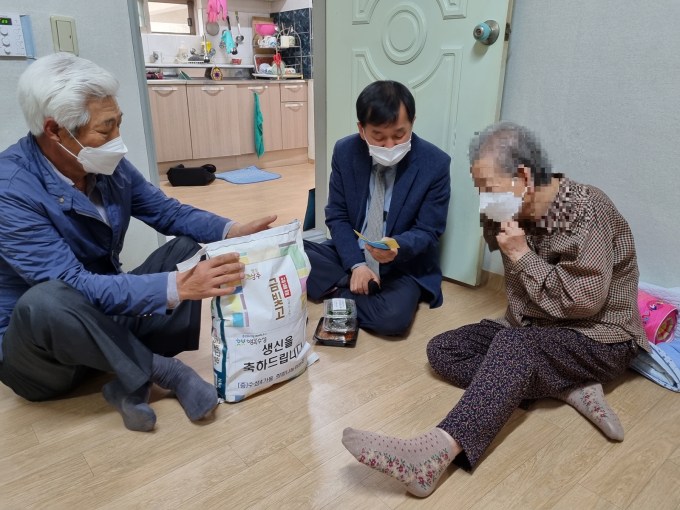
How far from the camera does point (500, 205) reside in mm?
1120

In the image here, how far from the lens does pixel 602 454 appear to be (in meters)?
1.14

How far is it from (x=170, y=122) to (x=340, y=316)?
9.82ft

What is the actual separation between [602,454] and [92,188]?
139 centimetres

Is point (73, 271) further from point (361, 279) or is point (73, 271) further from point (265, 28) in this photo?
point (265, 28)

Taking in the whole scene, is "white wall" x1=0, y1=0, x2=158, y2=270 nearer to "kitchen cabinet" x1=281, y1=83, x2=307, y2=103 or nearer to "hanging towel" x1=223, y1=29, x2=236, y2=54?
"kitchen cabinet" x1=281, y1=83, x2=307, y2=103

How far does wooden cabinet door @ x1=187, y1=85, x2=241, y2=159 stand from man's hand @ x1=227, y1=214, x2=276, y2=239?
9.63 ft

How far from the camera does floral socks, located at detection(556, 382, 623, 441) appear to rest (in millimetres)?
1170

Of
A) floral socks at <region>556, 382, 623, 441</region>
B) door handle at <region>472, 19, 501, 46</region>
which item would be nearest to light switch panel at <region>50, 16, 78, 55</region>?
door handle at <region>472, 19, 501, 46</region>

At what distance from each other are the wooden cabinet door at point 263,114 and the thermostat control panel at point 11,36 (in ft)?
9.26

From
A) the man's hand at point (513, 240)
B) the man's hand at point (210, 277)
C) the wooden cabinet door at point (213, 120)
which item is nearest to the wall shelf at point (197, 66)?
the wooden cabinet door at point (213, 120)

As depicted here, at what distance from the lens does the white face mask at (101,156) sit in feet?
3.84

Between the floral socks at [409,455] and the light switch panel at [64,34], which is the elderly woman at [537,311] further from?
the light switch panel at [64,34]

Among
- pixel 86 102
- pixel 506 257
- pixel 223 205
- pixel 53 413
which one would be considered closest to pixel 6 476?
pixel 53 413

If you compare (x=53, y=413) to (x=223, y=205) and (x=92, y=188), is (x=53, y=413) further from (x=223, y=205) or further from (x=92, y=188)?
(x=223, y=205)
